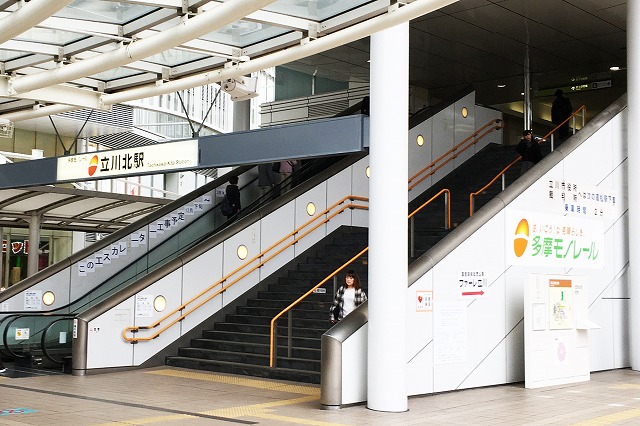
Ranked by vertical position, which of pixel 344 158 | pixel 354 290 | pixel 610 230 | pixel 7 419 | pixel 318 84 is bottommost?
pixel 7 419

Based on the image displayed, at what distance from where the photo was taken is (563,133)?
776 inches

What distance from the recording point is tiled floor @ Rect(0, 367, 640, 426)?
898 cm

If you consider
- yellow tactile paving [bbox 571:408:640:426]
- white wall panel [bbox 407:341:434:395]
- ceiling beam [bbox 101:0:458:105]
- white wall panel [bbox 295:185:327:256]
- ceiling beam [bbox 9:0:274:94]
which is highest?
ceiling beam [bbox 101:0:458:105]

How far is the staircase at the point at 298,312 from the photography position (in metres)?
12.8

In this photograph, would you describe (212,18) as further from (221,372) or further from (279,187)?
(279,187)

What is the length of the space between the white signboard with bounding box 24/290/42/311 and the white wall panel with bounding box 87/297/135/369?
2461 mm

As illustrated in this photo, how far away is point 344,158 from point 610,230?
17.7ft

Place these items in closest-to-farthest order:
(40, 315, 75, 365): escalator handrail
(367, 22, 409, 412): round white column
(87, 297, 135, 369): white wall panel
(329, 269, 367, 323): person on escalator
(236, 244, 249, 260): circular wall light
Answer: (367, 22, 409, 412): round white column
(329, 269, 367, 323): person on escalator
(87, 297, 135, 369): white wall panel
(40, 315, 75, 365): escalator handrail
(236, 244, 249, 260): circular wall light

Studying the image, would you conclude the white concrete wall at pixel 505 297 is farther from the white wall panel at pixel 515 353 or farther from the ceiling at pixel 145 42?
the ceiling at pixel 145 42

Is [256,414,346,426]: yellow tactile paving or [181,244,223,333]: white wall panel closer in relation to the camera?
[256,414,346,426]: yellow tactile paving

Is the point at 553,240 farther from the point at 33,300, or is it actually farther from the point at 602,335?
the point at 33,300

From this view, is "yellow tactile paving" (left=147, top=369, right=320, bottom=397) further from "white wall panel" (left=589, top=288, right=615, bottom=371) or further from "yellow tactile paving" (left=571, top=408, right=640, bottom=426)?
"white wall panel" (left=589, top=288, right=615, bottom=371)

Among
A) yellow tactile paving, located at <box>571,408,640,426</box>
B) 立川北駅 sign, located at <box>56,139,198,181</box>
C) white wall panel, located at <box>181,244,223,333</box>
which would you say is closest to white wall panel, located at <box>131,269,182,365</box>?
white wall panel, located at <box>181,244,223,333</box>

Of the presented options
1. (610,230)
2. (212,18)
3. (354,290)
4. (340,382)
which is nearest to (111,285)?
(354,290)
